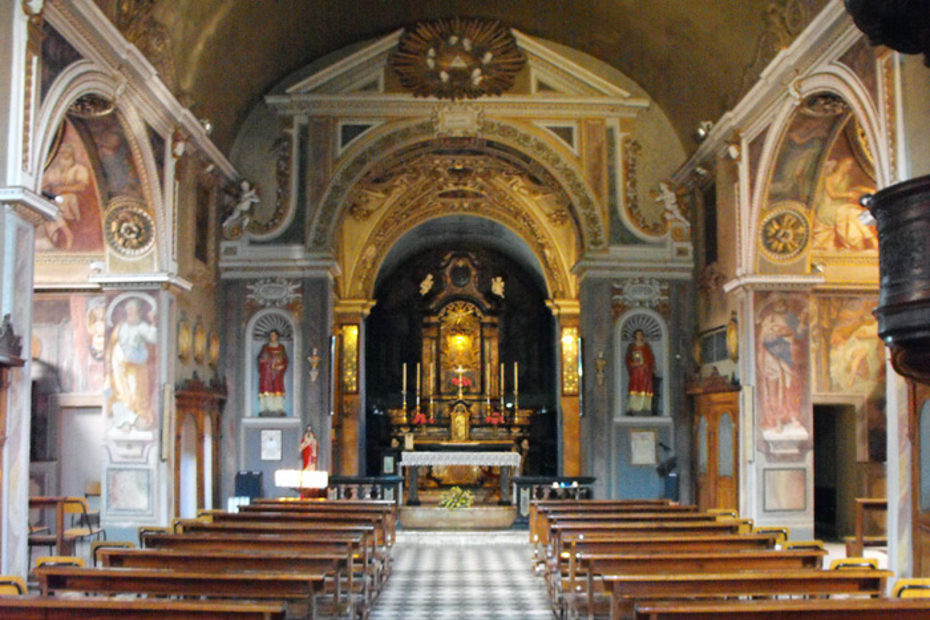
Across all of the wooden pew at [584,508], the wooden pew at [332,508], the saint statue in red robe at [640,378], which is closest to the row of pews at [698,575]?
the wooden pew at [584,508]

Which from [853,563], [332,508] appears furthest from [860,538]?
[332,508]

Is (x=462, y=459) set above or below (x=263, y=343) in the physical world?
below

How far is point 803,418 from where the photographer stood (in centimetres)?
1551

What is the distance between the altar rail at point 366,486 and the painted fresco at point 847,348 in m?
7.38

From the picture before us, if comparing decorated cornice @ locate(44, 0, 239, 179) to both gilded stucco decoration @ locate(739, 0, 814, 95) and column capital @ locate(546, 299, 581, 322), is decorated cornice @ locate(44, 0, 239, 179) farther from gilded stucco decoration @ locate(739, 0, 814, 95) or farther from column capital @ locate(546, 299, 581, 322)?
column capital @ locate(546, 299, 581, 322)

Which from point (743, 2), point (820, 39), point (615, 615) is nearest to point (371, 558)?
point (615, 615)

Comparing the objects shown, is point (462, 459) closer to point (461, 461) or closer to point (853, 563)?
point (461, 461)

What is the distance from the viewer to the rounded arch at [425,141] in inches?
773

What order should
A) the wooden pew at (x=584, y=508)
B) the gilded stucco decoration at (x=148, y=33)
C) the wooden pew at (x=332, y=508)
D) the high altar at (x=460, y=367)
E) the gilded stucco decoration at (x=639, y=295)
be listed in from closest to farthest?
the wooden pew at (x=584, y=508), the wooden pew at (x=332, y=508), the gilded stucco decoration at (x=148, y=33), the gilded stucco decoration at (x=639, y=295), the high altar at (x=460, y=367)

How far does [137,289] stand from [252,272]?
416 centimetres

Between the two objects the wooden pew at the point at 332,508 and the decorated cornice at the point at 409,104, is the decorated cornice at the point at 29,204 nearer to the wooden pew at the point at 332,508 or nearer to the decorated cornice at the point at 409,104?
the wooden pew at the point at 332,508

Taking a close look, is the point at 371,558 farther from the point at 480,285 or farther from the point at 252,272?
the point at 480,285

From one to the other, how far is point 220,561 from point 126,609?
2.58 metres

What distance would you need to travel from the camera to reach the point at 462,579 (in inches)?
495
